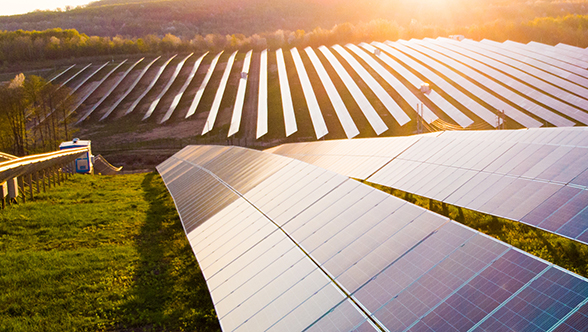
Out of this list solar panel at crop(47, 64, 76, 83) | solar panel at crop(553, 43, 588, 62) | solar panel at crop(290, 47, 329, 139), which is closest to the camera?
solar panel at crop(290, 47, 329, 139)

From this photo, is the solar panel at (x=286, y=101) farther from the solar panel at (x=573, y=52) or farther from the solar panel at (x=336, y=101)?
the solar panel at (x=573, y=52)

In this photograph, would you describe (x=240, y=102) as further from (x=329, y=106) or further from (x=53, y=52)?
(x=53, y=52)

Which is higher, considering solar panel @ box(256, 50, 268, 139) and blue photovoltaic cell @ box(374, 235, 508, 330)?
blue photovoltaic cell @ box(374, 235, 508, 330)

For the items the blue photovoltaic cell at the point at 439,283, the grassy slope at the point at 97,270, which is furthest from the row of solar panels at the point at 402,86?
the blue photovoltaic cell at the point at 439,283

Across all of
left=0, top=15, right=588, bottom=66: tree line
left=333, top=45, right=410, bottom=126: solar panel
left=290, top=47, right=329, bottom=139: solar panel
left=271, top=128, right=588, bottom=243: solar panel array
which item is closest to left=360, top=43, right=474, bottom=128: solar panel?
left=333, top=45, right=410, bottom=126: solar panel

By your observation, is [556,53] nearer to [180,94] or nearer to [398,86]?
[398,86]

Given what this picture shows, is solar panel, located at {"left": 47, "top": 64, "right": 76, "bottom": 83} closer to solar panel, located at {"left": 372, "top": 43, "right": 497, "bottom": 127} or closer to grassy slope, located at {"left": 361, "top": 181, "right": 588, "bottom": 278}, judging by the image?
solar panel, located at {"left": 372, "top": 43, "right": 497, "bottom": 127}

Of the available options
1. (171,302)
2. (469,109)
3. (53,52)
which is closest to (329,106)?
(469,109)
